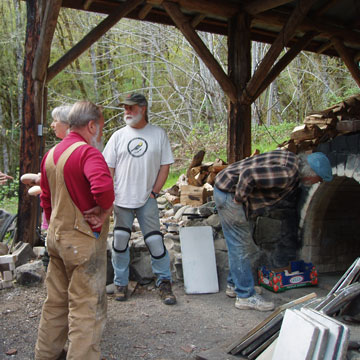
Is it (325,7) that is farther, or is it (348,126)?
(325,7)

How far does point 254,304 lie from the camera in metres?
4.46

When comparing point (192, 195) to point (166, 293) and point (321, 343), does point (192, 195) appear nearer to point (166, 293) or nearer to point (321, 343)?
point (166, 293)

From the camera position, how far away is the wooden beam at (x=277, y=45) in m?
5.51

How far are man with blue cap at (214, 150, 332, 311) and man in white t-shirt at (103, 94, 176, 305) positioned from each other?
68cm

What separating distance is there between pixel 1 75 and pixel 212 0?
13566 millimetres

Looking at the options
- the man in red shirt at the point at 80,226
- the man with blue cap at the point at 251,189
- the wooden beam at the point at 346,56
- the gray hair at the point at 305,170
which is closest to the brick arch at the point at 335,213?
the man with blue cap at the point at 251,189

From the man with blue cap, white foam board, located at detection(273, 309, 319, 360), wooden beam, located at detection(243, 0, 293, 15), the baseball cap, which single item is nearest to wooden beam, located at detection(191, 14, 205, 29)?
wooden beam, located at detection(243, 0, 293, 15)

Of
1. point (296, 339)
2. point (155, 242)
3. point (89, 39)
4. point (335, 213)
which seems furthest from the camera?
point (335, 213)

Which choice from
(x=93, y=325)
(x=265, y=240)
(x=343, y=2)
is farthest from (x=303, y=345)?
(x=343, y=2)

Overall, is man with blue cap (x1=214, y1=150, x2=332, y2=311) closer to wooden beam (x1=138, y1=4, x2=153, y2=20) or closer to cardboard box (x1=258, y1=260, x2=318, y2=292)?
cardboard box (x1=258, y1=260, x2=318, y2=292)

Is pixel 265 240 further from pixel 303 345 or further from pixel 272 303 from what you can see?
pixel 303 345

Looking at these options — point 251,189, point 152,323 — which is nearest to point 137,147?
point 251,189

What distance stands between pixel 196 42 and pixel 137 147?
6.67 feet

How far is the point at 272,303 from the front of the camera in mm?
4488
